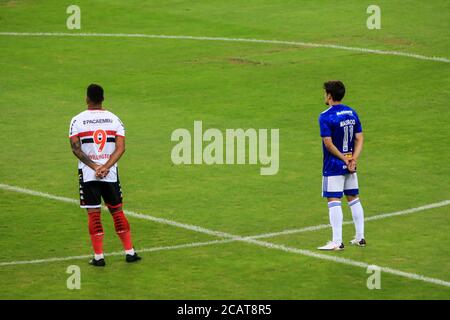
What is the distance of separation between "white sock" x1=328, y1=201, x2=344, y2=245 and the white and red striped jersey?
2.96 m

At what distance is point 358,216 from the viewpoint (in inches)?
598

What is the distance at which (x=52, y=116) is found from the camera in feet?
76.8

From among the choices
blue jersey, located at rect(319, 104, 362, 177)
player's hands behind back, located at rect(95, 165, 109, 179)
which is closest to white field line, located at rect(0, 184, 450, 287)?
blue jersey, located at rect(319, 104, 362, 177)

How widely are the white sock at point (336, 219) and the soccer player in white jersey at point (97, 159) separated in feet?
8.91

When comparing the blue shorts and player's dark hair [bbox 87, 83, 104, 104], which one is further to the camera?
the blue shorts

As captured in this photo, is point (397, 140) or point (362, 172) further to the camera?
point (397, 140)

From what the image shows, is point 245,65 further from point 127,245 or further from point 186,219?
point 127,245

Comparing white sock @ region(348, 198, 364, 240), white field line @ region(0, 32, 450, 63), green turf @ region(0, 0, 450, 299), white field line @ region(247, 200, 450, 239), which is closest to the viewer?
green turf @ region(0, 0, 450, 299)

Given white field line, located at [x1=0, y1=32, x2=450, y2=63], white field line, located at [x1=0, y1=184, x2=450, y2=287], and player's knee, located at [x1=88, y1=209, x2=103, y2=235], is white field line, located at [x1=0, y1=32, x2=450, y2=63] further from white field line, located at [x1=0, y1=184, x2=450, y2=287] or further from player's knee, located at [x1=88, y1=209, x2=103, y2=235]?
player's knee, located at [x1=88, y1=209, x2=103, y2=235]

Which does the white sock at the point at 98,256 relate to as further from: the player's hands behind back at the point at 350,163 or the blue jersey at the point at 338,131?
the player's hands behind back at the point at 350,163

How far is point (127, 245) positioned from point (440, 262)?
13.3 feet

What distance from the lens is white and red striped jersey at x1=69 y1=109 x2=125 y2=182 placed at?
47.6 ft

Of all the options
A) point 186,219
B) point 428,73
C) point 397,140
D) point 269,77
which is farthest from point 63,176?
point 428,73

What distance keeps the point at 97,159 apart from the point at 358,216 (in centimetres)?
356
